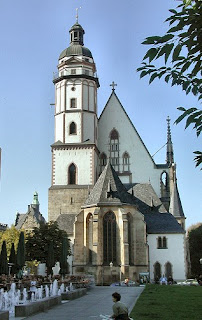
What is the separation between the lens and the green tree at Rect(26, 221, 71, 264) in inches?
1895

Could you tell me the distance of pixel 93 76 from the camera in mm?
61781

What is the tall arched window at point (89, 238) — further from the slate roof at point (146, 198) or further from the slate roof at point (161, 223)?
the slate roof at point (146, 198)

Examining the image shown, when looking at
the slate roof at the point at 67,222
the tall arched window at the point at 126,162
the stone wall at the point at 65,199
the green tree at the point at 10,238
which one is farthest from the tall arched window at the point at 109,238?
the green tree at the point at 10,238

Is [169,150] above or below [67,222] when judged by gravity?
above

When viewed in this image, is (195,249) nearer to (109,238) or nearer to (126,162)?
(126,162)

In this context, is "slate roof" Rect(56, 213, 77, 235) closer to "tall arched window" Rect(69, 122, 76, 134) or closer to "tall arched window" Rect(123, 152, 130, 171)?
"tall arched window" Rect(123, 152, 130, 171)

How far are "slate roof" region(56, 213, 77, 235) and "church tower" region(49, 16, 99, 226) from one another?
55 cm

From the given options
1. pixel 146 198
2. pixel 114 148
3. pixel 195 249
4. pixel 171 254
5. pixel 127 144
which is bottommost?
pixel 171 254

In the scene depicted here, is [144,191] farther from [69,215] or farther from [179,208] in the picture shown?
[69,215]

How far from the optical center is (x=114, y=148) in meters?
61.8

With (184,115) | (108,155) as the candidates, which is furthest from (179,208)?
(184,115)

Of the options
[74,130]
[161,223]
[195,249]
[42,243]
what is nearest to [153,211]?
[161,223]

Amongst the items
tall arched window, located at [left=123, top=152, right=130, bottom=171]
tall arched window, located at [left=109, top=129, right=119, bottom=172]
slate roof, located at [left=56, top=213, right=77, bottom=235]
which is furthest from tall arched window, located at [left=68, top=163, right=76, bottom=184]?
tall arched window, located at [left=123, top=152, right=130, bottom=171]

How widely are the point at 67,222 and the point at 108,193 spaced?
8.49 m
